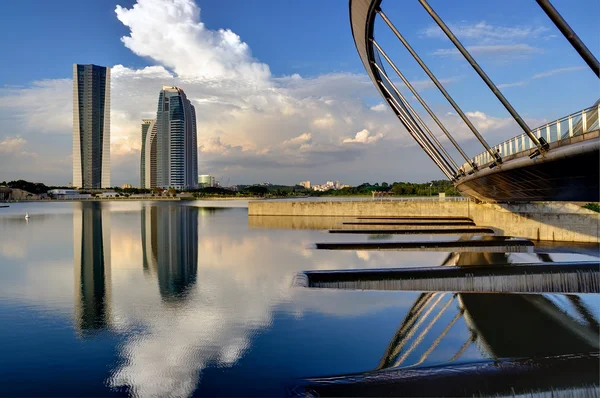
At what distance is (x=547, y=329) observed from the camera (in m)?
12.6

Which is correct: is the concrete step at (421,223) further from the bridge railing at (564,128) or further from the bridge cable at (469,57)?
the bridge cable at (469,57)

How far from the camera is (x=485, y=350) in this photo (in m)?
11.1

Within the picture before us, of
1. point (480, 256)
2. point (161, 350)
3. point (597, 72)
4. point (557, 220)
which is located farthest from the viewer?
point (557, 220)

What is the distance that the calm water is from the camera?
9.85m

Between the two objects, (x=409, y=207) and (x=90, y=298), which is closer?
(x=90, y=298)

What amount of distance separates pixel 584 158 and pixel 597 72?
12.1 feet

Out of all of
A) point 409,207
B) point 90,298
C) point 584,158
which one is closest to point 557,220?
point 409,207

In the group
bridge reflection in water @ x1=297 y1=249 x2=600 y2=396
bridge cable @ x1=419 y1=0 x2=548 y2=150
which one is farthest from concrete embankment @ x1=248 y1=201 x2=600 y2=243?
bridge cable @ x1=419 y1=0 x2=548 y2=150

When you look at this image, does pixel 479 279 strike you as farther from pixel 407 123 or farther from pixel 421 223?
pixel 421 223

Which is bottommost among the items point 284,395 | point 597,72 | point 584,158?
point 284,395

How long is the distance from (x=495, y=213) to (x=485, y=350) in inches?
1239

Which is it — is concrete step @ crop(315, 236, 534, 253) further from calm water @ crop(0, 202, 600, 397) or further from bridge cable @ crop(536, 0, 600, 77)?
bridge cable @ crop(536, 0, 600, 77)

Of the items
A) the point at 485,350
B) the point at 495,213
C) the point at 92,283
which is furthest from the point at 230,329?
the point at 495,213

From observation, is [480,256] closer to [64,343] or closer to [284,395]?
[284,395]
